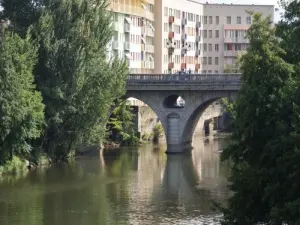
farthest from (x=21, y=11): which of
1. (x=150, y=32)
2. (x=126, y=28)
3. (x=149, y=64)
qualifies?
(x=150, y=32)

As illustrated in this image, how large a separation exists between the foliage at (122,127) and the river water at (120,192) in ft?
32.3

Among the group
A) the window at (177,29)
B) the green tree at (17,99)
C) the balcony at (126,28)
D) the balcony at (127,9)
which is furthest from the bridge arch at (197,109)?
the window at (177,29)

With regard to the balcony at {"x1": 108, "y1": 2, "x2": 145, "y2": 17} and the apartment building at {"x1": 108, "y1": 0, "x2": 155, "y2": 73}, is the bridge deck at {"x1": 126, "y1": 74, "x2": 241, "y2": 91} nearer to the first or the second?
the apartment building at {"x1": 108, "y1": 0, "x2": 155, "y2": 73}

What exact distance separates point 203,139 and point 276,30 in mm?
74349

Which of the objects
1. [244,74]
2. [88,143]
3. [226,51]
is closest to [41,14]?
[88,143]

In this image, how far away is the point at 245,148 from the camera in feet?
127

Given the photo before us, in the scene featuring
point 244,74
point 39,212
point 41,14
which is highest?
point 41,14

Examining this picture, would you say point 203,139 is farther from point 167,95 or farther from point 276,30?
point 276,30

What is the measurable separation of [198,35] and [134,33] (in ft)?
124

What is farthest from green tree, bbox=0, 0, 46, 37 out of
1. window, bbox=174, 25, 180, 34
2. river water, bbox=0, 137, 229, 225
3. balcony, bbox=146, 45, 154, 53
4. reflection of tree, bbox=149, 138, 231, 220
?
window, bbox=174, 25, 180, 34

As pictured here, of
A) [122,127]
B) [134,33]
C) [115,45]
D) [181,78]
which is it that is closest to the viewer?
[181,78]

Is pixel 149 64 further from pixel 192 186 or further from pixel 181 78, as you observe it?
pixel 192 186

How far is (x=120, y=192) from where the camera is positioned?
63.5m

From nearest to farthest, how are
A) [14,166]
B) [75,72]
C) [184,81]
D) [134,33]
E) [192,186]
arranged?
1. [192,186]
2. [14,166]
3. [75,72]
4. [184,81]
5. [134,33]
